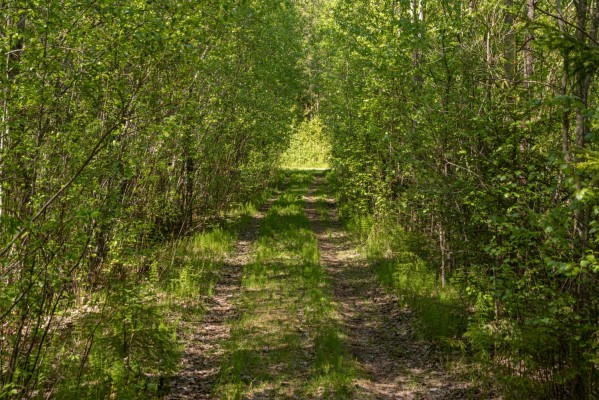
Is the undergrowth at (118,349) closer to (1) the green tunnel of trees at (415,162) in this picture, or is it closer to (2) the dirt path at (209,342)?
(1) the green tunnel of trees at (415,162)

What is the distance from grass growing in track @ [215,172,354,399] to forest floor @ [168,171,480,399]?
0.05 feet

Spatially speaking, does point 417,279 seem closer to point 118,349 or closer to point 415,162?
point 415,162

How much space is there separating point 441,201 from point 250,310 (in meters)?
3.94

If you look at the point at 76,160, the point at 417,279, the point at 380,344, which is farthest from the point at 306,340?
the point at 76,160

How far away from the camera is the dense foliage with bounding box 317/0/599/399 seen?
15.3 feet

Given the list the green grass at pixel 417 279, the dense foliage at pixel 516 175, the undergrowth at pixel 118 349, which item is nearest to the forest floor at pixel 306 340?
the green grass at pixel 417 279

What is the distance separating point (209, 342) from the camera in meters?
8.16

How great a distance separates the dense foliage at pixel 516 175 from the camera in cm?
468

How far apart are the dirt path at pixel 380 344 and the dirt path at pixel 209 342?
198 cm

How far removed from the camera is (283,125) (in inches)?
865

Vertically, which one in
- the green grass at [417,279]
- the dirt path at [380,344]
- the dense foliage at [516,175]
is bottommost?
the dirt path at [380,344]

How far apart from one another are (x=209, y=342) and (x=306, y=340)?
154 cm

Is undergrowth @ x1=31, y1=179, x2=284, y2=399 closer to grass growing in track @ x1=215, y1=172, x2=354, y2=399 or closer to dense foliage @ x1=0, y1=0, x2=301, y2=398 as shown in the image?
dense foliage @ x1=0, y1=0, x2=301, y2=398

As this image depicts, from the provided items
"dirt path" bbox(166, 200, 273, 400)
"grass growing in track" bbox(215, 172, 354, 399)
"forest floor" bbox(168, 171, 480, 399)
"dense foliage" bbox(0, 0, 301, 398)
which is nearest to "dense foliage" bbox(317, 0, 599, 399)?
"forest floor" bbox(168, 171, 480, 399)
